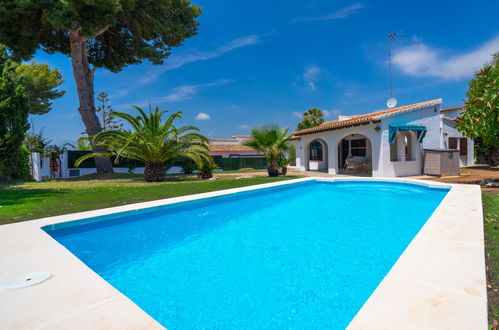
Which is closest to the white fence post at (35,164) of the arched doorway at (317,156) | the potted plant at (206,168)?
the potted plant at (206,168)

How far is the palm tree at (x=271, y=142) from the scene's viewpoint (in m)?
16.1

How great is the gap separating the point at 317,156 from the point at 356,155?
12.2ft

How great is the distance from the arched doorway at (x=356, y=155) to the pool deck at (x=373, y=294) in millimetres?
14803

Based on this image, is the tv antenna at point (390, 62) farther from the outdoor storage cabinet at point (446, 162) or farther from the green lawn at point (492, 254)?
the green lawn at point (492, 254)

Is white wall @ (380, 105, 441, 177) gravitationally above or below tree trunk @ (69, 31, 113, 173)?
below

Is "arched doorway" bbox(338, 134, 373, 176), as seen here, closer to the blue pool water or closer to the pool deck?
the blue pool water

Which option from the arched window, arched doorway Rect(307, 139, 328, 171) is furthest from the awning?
the arched window

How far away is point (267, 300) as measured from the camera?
9.82 feet

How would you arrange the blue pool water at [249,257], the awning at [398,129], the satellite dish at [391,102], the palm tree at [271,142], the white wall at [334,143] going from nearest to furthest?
the blue pool water at [249,257] → the awning at [398,129] → the white wall at [334,143] → the palm tree at [271,142] → the satellite dish at [391,102]

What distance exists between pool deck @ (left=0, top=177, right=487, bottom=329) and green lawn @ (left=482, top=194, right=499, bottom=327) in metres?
0.09

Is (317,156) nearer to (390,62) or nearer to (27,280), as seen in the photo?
(390,62)

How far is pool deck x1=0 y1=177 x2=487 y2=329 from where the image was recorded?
199 centimetres

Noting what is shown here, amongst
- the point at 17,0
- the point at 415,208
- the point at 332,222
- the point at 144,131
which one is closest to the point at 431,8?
the point at 415,208

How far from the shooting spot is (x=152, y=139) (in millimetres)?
14141
